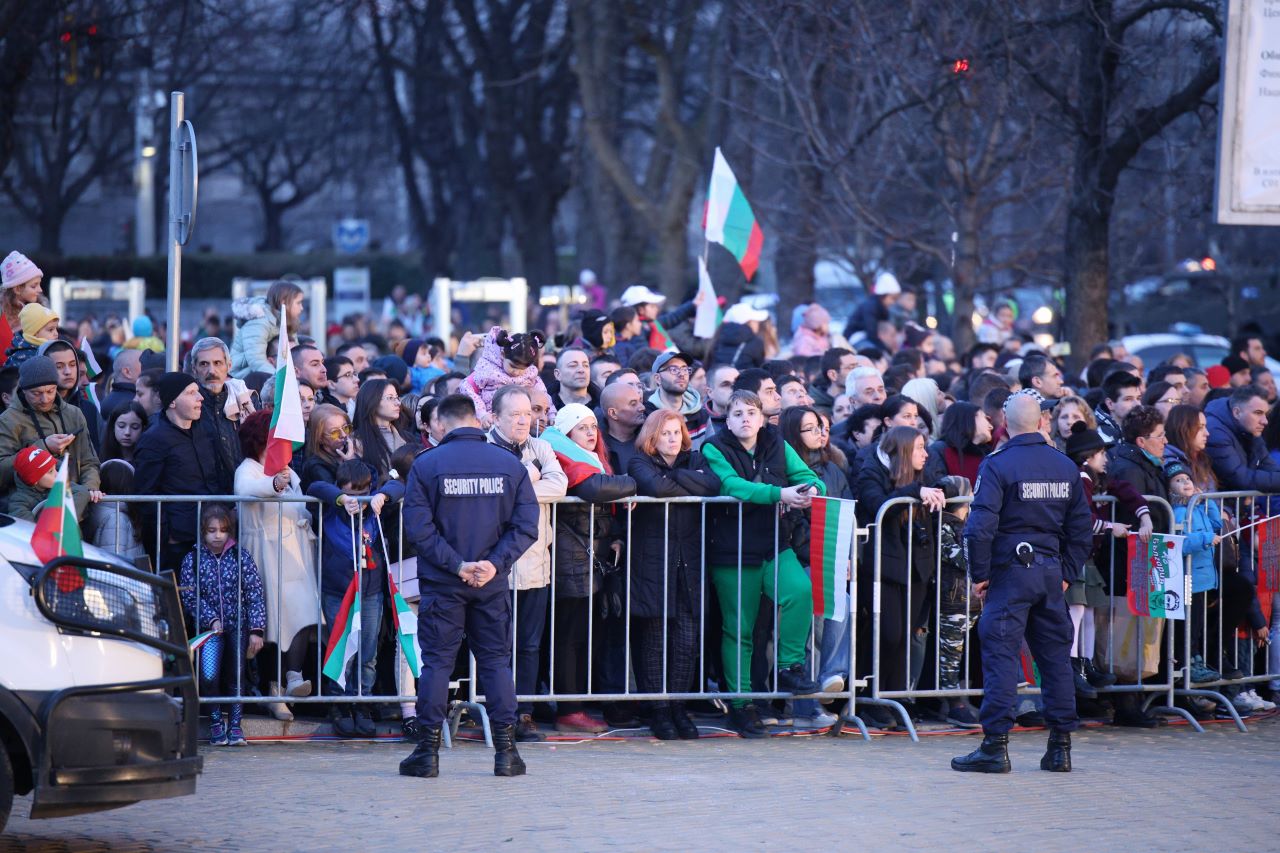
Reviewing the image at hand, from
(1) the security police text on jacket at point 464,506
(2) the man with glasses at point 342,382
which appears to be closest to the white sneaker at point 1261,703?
(1) the security police text on jacket at point 464,506

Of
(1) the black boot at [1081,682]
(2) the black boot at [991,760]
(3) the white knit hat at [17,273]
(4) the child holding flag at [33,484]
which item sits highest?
(3) the white knit hat at [17,273]

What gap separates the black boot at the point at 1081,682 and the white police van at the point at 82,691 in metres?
5.54

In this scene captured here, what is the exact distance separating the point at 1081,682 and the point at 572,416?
3.37m

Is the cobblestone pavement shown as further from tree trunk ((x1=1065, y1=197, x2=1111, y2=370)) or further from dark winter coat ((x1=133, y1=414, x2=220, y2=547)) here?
tree trunk ((x1=1065, y1=197, x2=1111, y2=370))

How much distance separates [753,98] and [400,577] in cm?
1517

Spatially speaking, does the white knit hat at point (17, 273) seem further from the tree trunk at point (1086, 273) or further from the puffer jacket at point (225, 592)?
the tree trunk at point (1086, 273)

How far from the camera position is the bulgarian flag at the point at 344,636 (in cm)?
928

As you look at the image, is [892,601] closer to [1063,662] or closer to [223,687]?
[1063,662]

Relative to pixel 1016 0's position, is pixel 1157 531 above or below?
below

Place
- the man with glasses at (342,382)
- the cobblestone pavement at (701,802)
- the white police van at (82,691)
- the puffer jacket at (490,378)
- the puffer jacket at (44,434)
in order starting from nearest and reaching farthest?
the white police van at (82,691) → the cobblestone pavement at (701,802) → the puffer jacket at (44,434) → the puffer jacket at (490,378) → the man with glasses at (342,382)

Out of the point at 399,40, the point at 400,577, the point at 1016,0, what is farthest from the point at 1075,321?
the point at 399,40

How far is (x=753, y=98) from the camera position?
2353cm

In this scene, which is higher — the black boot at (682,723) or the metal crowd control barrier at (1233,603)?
the metal crowd control barrier at (1233,603)

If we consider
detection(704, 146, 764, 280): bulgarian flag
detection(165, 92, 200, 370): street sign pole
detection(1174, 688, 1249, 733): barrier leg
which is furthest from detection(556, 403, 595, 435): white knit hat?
detection(704, 146, 764, 280): bulgarian flag
